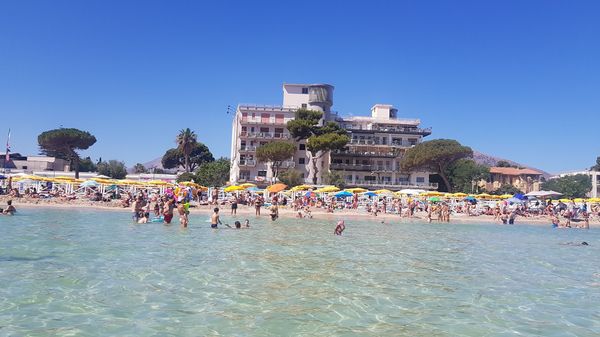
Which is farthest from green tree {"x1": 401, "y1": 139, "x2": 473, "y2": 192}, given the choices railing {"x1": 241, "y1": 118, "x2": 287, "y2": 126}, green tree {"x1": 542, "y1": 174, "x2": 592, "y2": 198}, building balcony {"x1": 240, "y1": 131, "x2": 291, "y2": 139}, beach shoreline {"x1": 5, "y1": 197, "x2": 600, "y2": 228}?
green tree {"x1": 542, "y1": 174, "x2": 592, "y2": 198}

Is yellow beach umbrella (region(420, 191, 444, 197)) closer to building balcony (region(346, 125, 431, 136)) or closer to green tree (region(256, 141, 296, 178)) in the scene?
green tree (region(256, 141, 296, 178))

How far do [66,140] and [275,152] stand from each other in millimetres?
38266

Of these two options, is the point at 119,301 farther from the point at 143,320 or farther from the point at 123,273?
the point at 123,273

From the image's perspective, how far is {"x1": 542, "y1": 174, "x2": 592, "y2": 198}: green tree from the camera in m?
98.8

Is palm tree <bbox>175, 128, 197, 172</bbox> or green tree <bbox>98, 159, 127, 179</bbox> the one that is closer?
palm tree <bbox>175, 128, 197, 172</bbox>

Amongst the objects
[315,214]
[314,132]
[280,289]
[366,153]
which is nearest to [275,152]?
[314,132]

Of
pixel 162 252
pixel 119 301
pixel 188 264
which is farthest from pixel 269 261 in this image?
pixel 119 301

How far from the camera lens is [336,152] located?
2670 inches

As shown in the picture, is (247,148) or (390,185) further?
(247,148)

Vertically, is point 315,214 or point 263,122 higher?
point 263,122

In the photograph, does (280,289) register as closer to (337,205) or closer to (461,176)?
(337,205)

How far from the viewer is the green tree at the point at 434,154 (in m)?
63.6

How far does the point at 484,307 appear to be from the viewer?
8641 mm

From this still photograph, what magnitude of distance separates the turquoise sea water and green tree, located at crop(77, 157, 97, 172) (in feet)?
287
